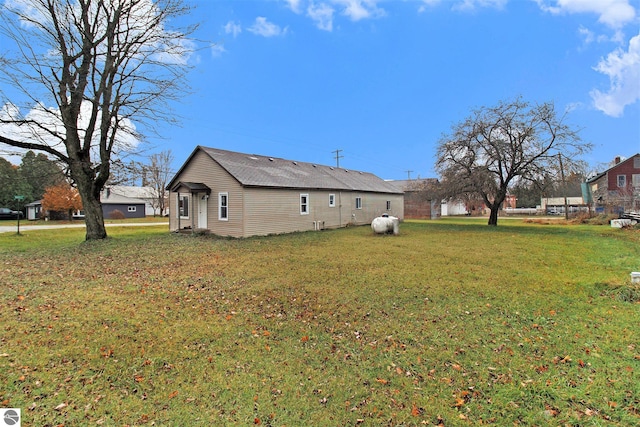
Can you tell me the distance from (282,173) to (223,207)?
476cm

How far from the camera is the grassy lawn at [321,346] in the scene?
2.91 m

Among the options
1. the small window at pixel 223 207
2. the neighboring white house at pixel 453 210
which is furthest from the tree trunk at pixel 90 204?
the neighboring white house at pixel 453 210

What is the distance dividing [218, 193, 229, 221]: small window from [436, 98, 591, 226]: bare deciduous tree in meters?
14.8

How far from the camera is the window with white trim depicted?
19000 millimetres

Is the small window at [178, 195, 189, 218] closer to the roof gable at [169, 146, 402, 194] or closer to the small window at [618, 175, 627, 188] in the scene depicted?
the roof gable at [169, 146, 402, 194]

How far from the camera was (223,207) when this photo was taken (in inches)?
643

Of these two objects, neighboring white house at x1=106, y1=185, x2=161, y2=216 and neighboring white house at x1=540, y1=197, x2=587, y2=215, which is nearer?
neighboring white house at x1=106, y1=185, x2=161, y2=216

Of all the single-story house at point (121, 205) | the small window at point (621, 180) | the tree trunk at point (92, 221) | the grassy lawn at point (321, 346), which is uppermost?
the small window at point (621, 180)

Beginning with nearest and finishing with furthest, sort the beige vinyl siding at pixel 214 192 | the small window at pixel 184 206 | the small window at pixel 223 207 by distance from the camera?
the beige vinyl siding at pixel 214 192, the small window at pixel 223 207, the small window at pixel 184 206

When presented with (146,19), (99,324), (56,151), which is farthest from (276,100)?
(99,324)

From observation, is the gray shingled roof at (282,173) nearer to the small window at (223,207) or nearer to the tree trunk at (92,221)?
the small window at (223,207)

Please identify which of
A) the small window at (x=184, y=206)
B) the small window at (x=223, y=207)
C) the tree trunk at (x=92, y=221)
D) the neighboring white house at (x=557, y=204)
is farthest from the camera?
the neighboring white house at (x=557, y=204)

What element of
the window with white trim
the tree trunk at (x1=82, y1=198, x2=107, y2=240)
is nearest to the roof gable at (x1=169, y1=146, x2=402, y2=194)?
the window with white trim

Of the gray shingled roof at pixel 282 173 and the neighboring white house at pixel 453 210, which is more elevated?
the gray shingled roof at pixel 282 173
